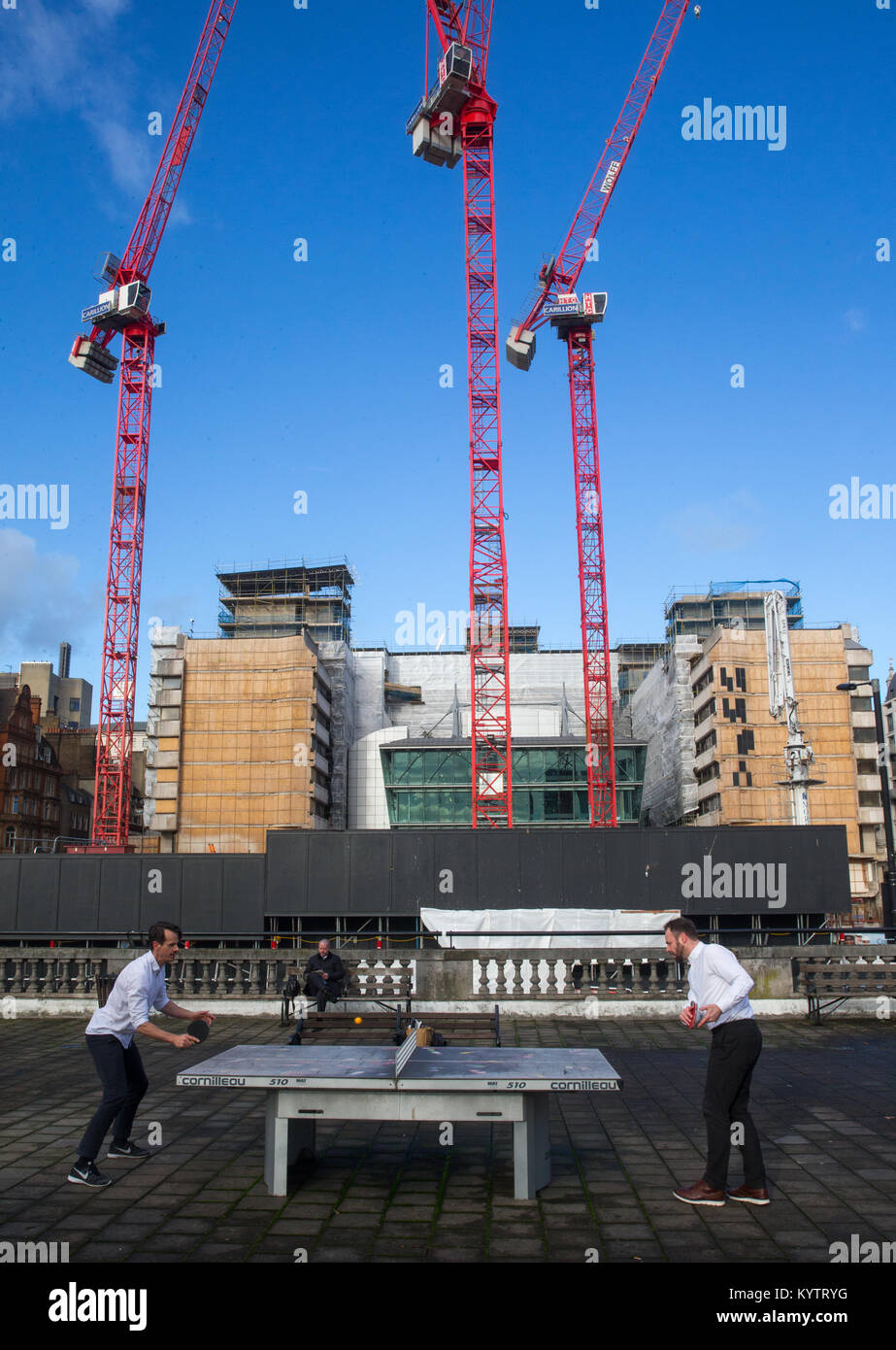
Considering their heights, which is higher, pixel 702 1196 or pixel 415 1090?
pixel 415 1090

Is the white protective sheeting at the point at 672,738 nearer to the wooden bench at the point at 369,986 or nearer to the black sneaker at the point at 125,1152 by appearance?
the wooden bench at the point at 369,986

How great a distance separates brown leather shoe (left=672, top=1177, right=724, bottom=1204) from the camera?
6344mm

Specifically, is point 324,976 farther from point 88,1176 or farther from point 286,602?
point 286,602

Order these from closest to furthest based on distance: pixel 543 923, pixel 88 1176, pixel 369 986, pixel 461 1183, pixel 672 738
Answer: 1. pixel 88 1176
2. pixel 461 1183
3. pixel 369 986
4. pixel 543 923
5. pixel 672 738

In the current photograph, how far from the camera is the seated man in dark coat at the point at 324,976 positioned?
13812 mm

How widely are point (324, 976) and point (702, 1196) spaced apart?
8333 mm

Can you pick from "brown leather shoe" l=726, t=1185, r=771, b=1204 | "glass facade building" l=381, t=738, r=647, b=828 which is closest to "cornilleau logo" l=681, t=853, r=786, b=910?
"brown leather shoe" l=726, t=1185, r=771, b=1204

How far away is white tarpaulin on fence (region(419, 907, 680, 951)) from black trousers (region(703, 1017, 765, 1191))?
1510 centimetres

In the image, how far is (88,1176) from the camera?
6.71 m

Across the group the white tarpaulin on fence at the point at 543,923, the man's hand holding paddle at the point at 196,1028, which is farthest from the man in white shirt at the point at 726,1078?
the white tarpaulin on fence at the point at 543,923

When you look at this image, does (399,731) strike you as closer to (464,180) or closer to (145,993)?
(464,180)

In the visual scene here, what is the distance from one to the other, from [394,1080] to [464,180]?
217 ft

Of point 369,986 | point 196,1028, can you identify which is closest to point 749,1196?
point 196,1028

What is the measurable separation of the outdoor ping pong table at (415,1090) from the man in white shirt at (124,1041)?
2.24 ft
